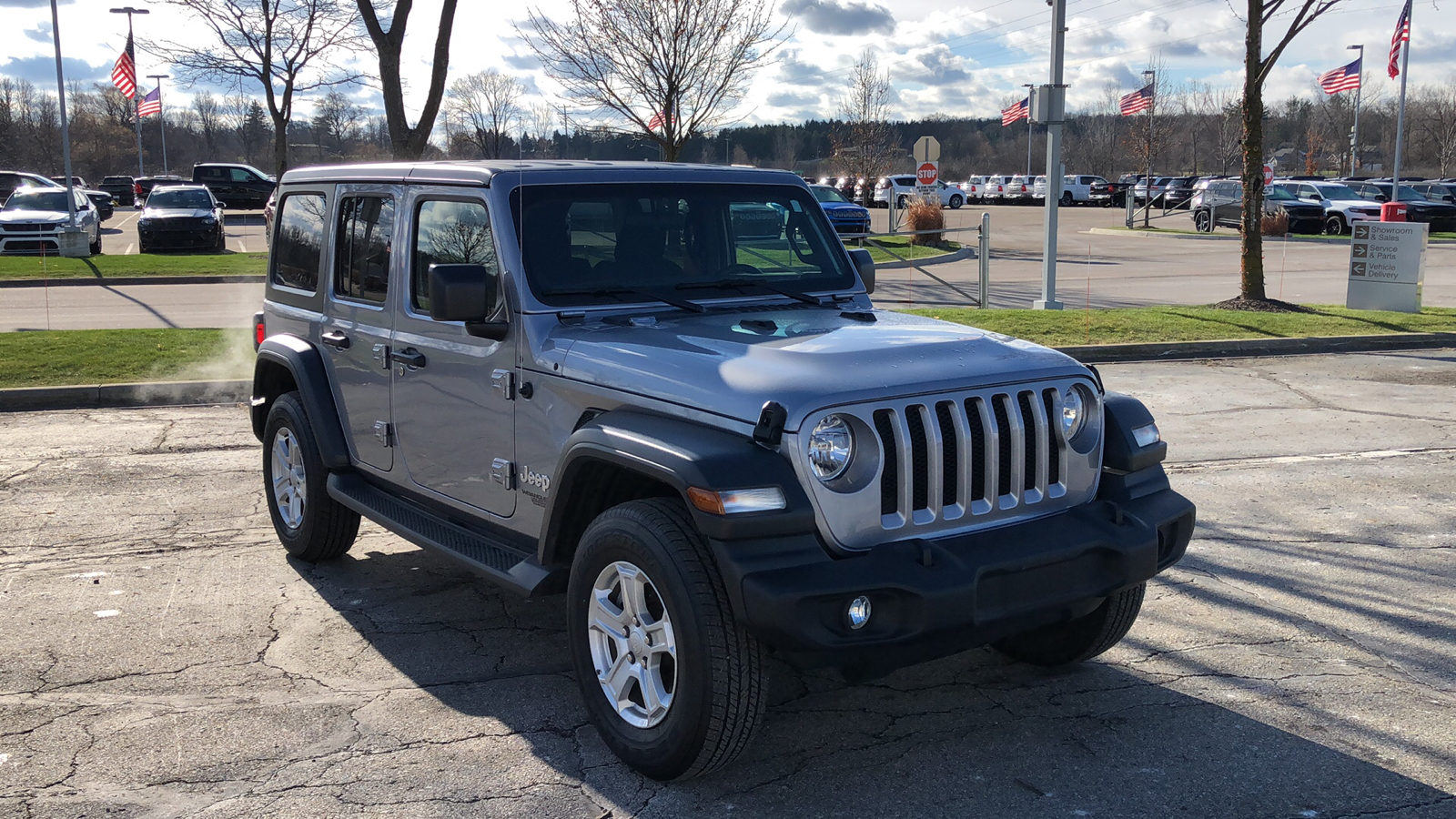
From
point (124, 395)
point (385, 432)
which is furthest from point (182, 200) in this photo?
point (385, 432)

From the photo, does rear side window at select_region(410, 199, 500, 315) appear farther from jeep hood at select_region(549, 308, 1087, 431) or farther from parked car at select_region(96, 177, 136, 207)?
parked car at select_region(96, 177, 136, 207)

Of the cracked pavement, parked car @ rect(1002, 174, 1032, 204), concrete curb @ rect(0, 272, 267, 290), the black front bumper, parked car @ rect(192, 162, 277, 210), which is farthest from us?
parked car @ rect(1002, 174, 1032, 204)

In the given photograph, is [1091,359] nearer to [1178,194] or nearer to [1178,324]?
[1178,324]

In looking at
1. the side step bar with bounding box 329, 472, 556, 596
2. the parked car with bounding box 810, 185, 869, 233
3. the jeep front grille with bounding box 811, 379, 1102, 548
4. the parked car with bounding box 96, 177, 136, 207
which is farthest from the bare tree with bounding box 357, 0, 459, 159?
the parked car with bounding box 96, 177, 136, 207

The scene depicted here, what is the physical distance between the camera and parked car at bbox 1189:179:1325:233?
35656 millimetres

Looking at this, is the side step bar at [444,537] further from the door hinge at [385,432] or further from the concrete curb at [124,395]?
the concrete curb at [124,395]

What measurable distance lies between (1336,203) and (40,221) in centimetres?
3441

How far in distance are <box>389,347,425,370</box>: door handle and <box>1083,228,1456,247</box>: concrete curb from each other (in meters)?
30.9

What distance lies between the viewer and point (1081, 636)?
4.48 meters

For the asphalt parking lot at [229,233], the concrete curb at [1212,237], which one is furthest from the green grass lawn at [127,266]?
the concrete curb at [1212,237]

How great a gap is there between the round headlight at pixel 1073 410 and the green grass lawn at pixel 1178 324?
28.8 feet

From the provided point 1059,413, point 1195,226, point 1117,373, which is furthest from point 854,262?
point 1195,226

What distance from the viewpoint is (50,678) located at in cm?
458

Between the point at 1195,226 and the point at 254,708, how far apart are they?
39.4 meters
